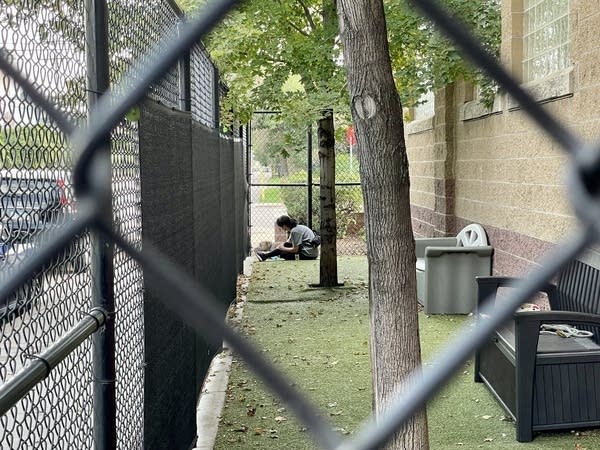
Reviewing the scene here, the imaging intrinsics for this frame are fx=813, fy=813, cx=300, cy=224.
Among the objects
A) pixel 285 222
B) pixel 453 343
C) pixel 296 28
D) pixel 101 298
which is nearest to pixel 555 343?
pixel 101 298

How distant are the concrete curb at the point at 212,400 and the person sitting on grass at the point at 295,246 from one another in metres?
6.89

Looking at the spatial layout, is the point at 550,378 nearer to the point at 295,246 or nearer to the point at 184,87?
the point at 184,87

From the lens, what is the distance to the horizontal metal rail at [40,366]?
158 cm

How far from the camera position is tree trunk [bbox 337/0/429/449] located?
387cm

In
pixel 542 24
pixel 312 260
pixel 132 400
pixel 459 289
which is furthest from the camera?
pixel 312 260

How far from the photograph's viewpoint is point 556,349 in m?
5.06

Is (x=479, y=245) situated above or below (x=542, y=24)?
below

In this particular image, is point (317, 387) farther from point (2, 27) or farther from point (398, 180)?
point (2, 27)

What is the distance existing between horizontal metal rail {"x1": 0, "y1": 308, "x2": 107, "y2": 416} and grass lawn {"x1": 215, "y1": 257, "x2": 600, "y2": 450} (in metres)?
1.67

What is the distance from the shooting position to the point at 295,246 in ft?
47.6

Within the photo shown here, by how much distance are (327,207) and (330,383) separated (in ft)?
18.2

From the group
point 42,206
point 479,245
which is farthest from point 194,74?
point 479,245

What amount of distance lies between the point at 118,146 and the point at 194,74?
10.7 feet

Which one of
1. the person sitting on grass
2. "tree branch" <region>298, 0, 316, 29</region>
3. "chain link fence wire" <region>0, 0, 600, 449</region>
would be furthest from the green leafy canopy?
"chain link fence wire" <region>0, 0, 600, 449</region>
